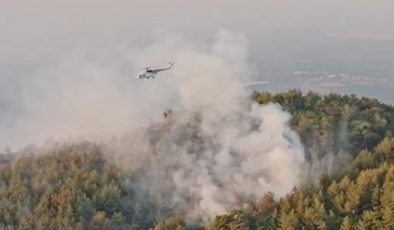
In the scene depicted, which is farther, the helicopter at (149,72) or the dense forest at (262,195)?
the helicopter at (149,72)

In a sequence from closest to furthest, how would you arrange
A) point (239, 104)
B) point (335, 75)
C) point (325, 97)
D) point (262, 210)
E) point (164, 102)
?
point (262, 210) → point (239, 104) → point (325, 97) → point (164, 102) → point (335, 75)

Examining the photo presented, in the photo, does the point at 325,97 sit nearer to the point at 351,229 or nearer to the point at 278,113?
the point at 278,113

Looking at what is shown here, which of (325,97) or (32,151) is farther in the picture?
(325,97)

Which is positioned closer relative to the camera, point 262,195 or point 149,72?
point 262,195

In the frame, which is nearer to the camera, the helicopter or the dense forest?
the dense forest

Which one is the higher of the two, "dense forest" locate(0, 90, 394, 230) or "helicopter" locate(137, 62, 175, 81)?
"helicopter" locate(137, 62, 175, 81)

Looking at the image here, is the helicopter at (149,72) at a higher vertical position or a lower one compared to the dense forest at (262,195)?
higher

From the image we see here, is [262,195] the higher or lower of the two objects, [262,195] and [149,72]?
the lower

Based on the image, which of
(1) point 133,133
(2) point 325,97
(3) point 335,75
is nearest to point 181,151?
(1) point 133,133
